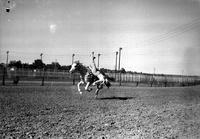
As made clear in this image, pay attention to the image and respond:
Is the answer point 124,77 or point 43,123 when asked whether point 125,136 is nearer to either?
point 43,123

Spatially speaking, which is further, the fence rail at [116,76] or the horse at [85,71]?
the fence rail at [116,76]

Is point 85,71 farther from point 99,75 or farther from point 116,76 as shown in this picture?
point 116,76

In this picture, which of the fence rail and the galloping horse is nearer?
the galloping horse

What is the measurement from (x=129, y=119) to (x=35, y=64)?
292 feet

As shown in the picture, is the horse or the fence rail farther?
the fence rail

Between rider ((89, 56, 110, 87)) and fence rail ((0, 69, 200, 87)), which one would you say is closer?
rider ((89, 56, 110, 87))

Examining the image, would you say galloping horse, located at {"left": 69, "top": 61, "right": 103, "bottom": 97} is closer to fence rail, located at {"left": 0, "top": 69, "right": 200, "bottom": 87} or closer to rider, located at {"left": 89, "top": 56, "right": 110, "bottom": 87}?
rider, located at {"left": 89, "top": 56, "right": 110, "bottom": 87}

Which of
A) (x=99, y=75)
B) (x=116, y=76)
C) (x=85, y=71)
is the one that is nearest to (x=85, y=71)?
(x=85, y=71)

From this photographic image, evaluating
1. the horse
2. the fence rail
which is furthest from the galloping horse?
the fence rail

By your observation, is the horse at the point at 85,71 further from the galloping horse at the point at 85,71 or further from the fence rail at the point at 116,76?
the fence rail at the point at 116,76

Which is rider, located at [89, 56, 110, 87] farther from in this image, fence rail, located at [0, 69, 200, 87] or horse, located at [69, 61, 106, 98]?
fence rail, located at [0, 69, 200, 87]

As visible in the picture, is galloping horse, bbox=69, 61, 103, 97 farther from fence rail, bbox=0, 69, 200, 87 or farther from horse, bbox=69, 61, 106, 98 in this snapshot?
fence rail, bbox=0, 69, 200, 87

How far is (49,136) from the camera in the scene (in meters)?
4.77

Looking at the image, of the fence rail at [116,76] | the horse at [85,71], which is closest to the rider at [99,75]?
the horse at [85,71]
